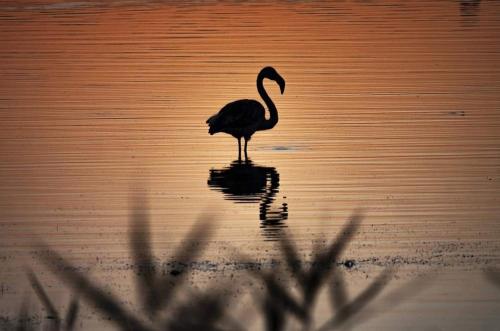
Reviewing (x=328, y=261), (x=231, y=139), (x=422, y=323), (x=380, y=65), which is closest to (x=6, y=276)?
(x=422, y=323)

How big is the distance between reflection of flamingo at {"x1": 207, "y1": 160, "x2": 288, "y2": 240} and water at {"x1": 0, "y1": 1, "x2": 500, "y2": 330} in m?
0.03

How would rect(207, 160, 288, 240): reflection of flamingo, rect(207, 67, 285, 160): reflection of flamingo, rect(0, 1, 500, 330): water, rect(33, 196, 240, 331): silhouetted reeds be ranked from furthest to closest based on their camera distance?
rect(207, 67, 285, 160): reflection of flamingo < rect(207, 160, 288, 240): reflection of flamingo < rect(0, 1, 500, 330): water < rect(33, 196, 240, 331): silhouetted reeds

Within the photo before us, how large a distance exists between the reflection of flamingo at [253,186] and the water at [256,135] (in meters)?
0.03

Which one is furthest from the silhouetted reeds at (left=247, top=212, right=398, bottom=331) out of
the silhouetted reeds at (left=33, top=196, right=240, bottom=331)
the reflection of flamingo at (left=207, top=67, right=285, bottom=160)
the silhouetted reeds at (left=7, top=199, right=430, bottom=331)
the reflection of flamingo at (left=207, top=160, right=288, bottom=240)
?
the reflection of flamingo at (left=207, top=67, right=285, bottom=160)

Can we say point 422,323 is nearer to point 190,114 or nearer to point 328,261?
point 328,261

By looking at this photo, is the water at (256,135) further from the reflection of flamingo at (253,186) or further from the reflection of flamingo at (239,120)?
the reflection of flamingo at (239,120)

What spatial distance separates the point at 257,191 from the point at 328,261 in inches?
352

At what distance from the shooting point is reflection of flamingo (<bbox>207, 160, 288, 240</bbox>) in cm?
1148

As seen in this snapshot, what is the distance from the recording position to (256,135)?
17203 mm

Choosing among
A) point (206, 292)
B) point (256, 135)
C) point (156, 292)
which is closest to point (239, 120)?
point (256, 135)

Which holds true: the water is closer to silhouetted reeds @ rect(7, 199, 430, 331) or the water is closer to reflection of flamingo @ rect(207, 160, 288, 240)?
reflection of flamingo @ rect(207, 160, 288, 240)

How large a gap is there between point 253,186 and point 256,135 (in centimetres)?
396

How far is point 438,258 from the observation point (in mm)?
9695

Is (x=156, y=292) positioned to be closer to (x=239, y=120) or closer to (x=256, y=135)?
(x=239, y=120)
